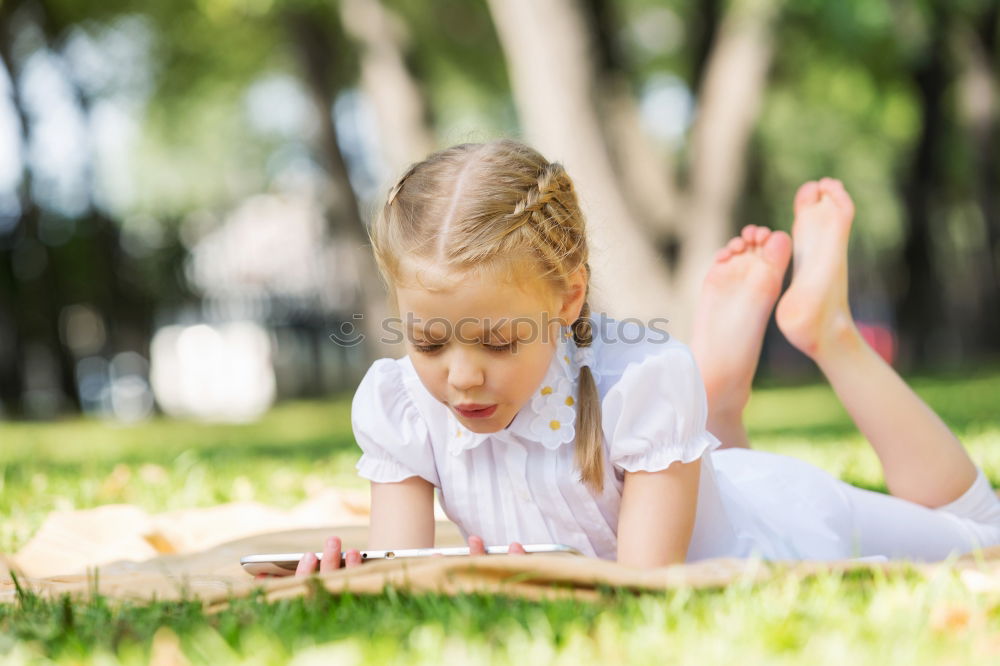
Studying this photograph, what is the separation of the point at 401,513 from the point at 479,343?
58 centimetres

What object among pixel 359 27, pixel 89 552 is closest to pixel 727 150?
pixel 359 27

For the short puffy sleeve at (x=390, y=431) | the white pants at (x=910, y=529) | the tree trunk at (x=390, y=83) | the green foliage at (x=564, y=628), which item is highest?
the tree trunk at (x=390, y=83)

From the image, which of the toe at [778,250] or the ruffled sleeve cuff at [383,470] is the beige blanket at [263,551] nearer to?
the ruffled sleeve cuff at [383,470]

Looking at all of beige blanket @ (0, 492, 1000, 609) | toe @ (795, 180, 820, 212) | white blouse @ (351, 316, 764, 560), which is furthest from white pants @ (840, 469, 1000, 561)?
toe @ (795, 180, 820, 212)

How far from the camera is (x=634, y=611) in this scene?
185cm

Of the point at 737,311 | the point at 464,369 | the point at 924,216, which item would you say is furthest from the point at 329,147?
the point at 464,369

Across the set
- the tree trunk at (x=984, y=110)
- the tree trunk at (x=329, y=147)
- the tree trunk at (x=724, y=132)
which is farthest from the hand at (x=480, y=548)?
the tree trunk at (x=984, y=110)

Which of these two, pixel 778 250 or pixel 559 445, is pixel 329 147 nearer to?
pixel 778 250

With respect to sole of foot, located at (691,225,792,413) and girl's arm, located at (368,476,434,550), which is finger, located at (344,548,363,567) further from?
sole of foot, located at (691,225,792,413)

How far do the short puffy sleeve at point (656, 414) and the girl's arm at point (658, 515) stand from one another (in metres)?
0.03

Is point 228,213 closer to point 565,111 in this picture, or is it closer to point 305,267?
point 305,267

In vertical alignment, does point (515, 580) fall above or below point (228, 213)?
below

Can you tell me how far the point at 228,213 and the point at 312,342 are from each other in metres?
8.11

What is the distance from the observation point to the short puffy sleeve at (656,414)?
2404 millimetres
